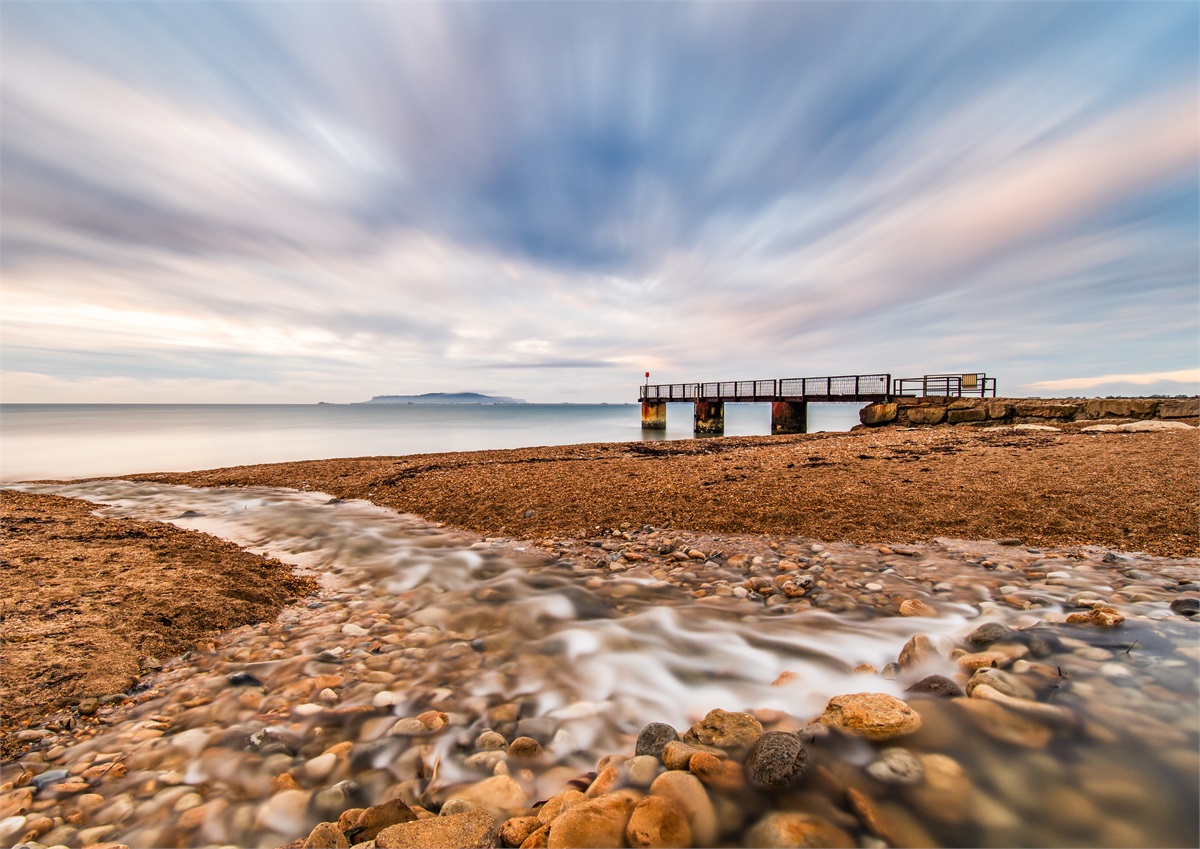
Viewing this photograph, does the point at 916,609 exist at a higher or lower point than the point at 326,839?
higher

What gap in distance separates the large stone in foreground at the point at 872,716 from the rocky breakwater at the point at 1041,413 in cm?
1885

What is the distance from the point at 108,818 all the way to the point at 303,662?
1497 millimetres

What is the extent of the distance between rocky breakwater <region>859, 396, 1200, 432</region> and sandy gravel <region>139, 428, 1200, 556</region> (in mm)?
6138

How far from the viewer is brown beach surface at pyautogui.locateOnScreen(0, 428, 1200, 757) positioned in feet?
12.9

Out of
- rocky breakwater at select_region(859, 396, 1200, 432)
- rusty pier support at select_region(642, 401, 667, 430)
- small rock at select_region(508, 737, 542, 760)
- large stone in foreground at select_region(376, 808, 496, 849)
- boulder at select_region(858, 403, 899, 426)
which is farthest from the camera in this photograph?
rusty pier support at select_region(642, 401, 667, 430)

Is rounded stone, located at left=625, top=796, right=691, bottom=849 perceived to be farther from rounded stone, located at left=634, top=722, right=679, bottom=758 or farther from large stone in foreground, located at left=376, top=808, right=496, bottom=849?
large stone in foreground, located at left=376, top=808, right=496, bottom=849

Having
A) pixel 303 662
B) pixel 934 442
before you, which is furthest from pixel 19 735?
pixel 934 442

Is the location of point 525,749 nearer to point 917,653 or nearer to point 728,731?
point 728,731

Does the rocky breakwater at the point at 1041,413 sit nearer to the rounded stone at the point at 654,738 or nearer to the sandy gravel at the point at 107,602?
Result: the rounded stone at the point at 654,738

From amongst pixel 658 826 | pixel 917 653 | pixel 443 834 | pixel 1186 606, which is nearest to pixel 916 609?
pixel 917 653

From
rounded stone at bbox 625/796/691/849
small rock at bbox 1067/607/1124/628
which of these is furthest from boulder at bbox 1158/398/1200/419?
rounded stone at bbox 625/796/691/849

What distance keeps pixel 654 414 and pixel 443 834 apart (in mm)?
49945

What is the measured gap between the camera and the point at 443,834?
84.2 inches

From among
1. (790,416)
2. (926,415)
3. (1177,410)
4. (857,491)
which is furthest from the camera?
(790,416)
